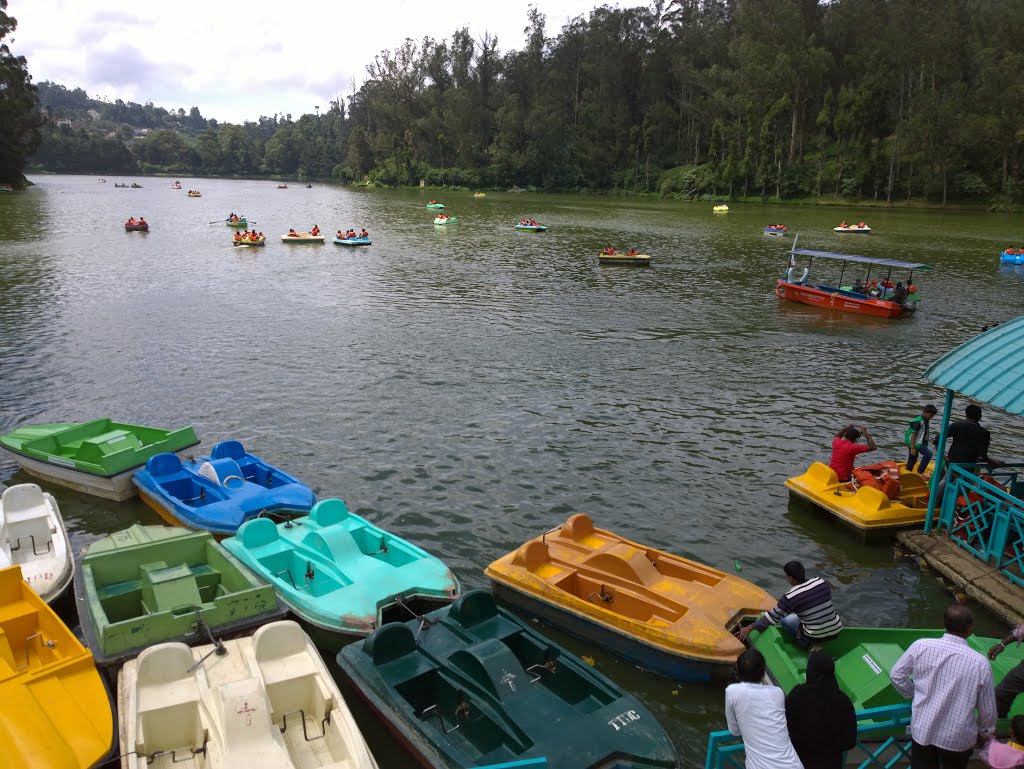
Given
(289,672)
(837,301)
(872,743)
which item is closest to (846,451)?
(872,743)

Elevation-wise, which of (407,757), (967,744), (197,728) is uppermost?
(967,744)

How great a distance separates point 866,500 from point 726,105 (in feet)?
339

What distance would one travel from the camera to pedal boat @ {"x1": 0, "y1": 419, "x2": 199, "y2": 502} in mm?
14258

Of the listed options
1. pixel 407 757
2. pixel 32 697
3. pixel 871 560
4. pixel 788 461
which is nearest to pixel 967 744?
pixel 407 757

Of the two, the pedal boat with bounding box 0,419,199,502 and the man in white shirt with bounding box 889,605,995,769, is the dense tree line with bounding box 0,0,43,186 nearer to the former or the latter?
the pedal boat with bounding box 0,419,199,502

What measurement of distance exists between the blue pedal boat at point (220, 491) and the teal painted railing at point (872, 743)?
8.22 metres

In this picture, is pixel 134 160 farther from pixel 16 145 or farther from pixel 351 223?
pixel 351 223

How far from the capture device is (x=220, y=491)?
→ 1337 centimetres

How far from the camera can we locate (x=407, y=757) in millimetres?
8055

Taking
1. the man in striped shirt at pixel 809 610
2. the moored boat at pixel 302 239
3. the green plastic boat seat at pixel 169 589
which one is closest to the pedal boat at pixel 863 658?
the man in striped shirt at pixel 809 610

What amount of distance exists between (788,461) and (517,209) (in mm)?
74099

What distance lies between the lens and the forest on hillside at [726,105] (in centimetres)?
8362

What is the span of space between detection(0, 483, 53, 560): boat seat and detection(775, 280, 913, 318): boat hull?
94.4 ft

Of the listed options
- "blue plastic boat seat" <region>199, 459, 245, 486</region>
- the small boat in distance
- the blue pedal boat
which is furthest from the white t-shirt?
the small boat in distance
